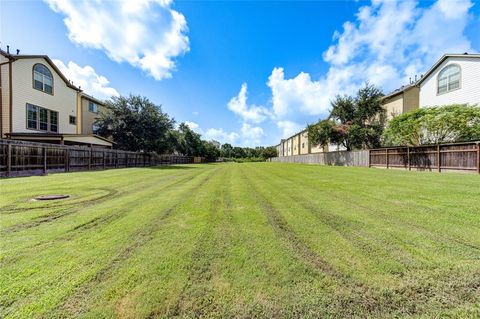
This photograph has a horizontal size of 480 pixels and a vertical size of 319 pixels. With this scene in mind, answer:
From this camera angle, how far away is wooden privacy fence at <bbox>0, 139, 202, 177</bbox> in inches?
445

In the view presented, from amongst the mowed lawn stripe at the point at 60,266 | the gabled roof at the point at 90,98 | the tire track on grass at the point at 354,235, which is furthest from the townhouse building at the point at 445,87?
the gabled roof at the point at 90,98

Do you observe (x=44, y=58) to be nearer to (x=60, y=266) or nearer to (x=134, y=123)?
(x=134, y=123)

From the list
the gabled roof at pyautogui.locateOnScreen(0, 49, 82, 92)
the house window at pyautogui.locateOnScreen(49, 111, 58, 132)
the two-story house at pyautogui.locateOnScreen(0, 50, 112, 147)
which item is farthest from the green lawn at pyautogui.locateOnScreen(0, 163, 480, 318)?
the house window at pyautogui.locateOnScreen(49, 111, 58, 132)

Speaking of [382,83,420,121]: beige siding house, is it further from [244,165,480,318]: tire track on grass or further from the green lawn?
[244,165,480,318]: tire track on grass

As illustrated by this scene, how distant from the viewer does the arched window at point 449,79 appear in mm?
18375

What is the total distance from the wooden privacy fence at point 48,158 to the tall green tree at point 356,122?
25.6 meters

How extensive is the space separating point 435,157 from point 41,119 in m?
32.4

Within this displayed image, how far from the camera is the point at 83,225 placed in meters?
3.86

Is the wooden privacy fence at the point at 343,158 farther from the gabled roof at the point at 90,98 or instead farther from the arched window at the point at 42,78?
the arched window at the point at 42,78

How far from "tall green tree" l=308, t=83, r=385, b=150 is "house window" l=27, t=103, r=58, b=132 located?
30.4 m

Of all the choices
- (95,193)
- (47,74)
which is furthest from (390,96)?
(47,74)

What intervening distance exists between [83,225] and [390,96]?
103 feet

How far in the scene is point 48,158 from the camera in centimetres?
1370

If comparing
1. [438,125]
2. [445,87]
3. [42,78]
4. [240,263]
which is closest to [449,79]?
[445,87]
